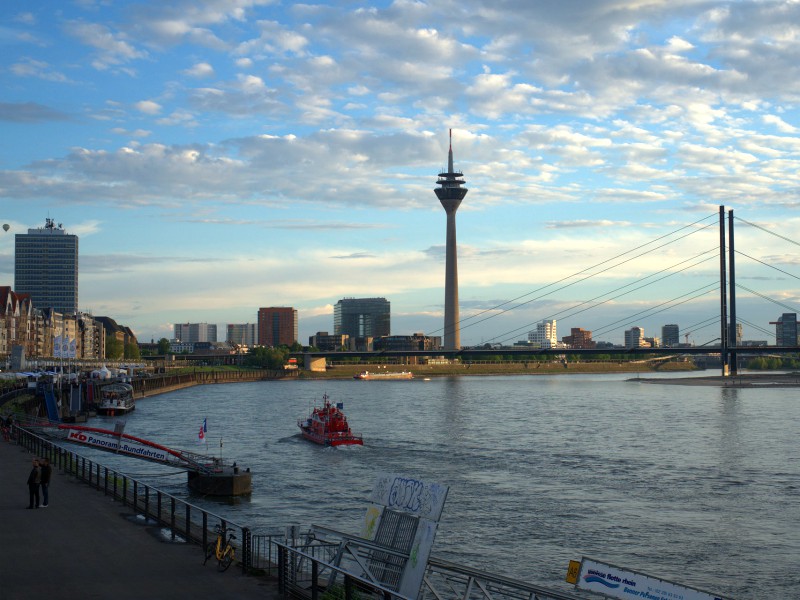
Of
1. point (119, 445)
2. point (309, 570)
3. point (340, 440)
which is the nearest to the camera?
point (309, 570)

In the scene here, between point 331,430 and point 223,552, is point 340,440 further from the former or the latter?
point 223,552

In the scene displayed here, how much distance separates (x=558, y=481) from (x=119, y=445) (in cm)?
1921

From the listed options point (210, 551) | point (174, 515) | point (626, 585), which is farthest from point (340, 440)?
point (626, 585)

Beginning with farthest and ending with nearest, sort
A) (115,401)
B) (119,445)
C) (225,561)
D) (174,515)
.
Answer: (115,401)
(119,445)
(174,515)
(225,561)

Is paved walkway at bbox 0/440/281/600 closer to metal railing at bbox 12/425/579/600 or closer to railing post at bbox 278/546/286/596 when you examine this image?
railing post at bbox 278/546/286/596

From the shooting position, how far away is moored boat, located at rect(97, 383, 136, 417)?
85.3 meters

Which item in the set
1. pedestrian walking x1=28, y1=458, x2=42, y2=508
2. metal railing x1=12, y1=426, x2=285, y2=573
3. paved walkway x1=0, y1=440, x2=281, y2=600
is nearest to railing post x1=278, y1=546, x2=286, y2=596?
paved walkway x1=0, y1=440, x2=281, y2=600

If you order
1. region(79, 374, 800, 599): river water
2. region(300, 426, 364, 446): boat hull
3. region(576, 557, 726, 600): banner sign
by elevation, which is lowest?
region(79, 374, 800, 599): river water

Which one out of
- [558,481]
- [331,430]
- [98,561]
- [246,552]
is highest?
[246,552]

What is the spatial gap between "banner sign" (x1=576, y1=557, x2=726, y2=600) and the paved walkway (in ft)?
17.0

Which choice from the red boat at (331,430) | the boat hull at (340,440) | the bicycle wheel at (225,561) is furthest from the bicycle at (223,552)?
the red boat at (331,430)

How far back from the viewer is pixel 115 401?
86.6 meters

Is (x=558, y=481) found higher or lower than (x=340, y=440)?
lower

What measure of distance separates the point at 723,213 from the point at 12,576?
147 meters
